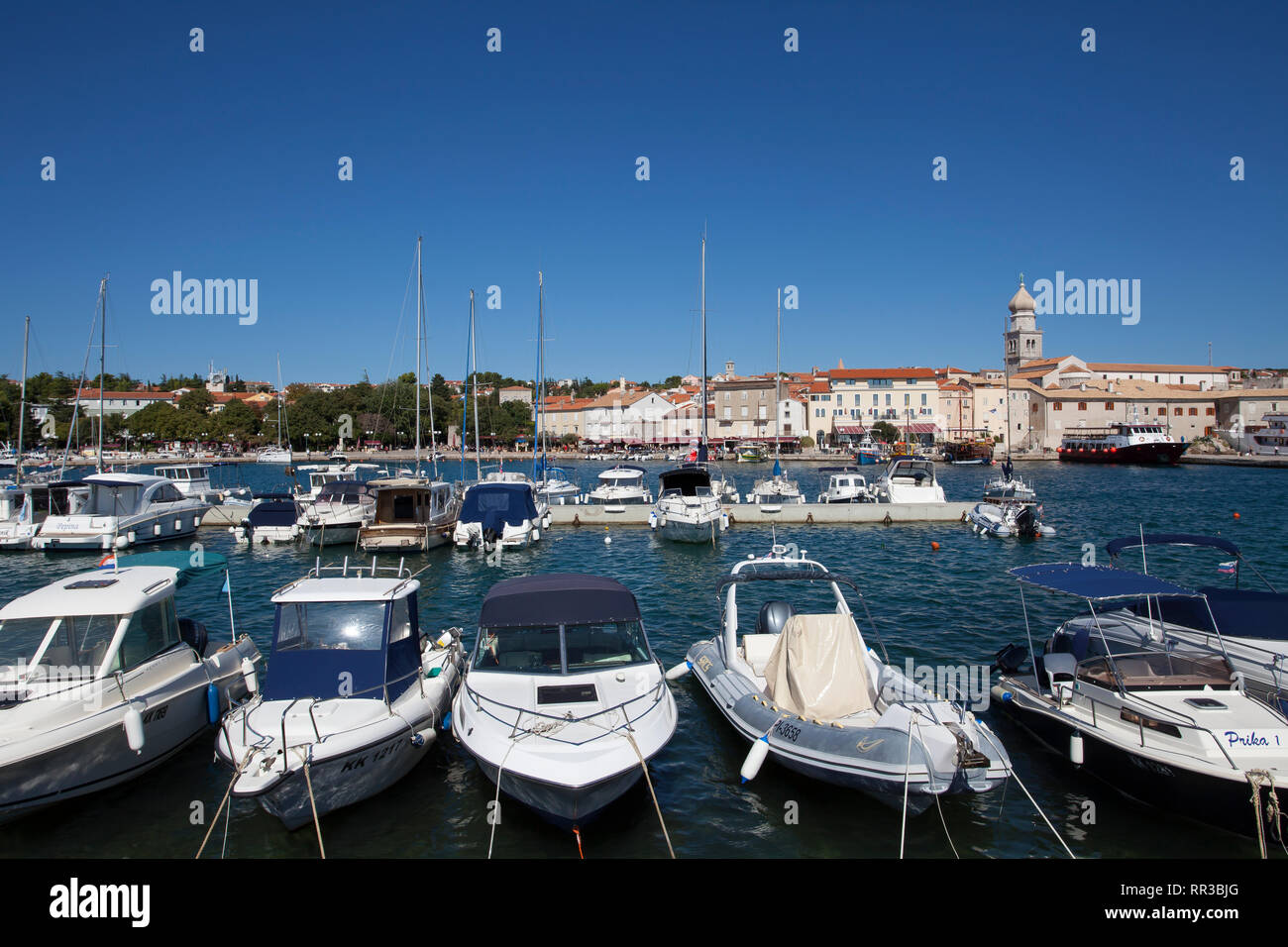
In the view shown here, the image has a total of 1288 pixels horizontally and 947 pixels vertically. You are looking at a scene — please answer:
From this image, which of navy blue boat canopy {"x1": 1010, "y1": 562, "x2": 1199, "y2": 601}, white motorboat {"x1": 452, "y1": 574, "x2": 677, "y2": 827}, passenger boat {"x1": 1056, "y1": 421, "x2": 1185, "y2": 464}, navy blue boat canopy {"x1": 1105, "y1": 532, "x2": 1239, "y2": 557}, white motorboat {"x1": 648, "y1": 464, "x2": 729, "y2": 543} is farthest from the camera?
passenger boat {"x1": 1056, "y1": 421, "x2": 1185, "y2": 464}

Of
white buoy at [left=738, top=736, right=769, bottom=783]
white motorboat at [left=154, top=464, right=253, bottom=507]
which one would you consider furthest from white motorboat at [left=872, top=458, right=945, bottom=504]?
white motorboat at [left=154, top=464, right=253, bottom=507]

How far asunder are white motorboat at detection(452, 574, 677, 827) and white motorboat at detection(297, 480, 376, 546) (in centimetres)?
2375

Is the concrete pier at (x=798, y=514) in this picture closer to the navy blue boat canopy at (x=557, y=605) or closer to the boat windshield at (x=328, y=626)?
the navy blue boat canopy at (x=557, y=605)

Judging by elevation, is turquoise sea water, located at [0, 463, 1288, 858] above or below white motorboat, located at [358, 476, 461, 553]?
below

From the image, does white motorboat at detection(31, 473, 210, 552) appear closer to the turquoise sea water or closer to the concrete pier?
the turquoise sea water

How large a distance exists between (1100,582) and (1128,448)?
3725 inches

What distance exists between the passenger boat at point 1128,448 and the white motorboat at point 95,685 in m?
102

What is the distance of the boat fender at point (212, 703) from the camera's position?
11648 millimetres

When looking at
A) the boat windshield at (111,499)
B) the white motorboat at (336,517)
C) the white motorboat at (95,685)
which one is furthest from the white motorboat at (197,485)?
the white motorboat at (95,685)

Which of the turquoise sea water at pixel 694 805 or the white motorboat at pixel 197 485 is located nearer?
the turquoise sea water at pixel 694 805

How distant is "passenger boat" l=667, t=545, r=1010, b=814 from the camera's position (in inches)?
348

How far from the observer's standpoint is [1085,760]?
404 inches
